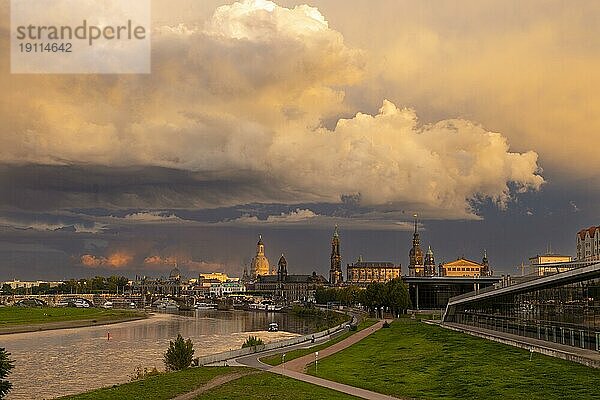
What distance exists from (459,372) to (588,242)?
116 metres

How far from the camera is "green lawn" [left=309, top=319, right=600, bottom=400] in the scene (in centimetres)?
4016

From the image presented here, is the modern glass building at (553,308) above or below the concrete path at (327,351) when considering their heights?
above

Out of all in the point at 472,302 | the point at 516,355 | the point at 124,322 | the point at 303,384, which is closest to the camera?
the point at 303,384

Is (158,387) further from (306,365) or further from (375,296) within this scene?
(375,296)

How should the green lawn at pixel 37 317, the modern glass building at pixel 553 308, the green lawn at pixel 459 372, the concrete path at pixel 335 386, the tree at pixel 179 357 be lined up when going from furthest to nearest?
the green lawn at pixel 37 317, the tree at pixel 179 357, the modern glass building at pixel 553 308, the concrete path at pixel 335 386, the green lawn at pixel 459 372

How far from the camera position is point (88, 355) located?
87.6 m

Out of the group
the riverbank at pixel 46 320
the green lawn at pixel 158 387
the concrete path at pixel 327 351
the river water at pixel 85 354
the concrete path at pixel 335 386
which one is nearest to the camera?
→ the concrete path at pixel 335 386

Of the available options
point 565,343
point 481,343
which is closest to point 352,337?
point 481,343

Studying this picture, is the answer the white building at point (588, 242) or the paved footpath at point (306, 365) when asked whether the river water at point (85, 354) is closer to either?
the paved footpath at point (306, 365)

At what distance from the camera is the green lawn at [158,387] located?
42.9 metres

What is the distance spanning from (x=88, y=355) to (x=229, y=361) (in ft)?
108

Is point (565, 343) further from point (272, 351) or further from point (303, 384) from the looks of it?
point (272, 351)

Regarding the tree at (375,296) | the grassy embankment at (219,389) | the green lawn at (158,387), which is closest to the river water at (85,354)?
the green lawn at (158,387)

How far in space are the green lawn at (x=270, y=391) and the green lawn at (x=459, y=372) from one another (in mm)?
3298
